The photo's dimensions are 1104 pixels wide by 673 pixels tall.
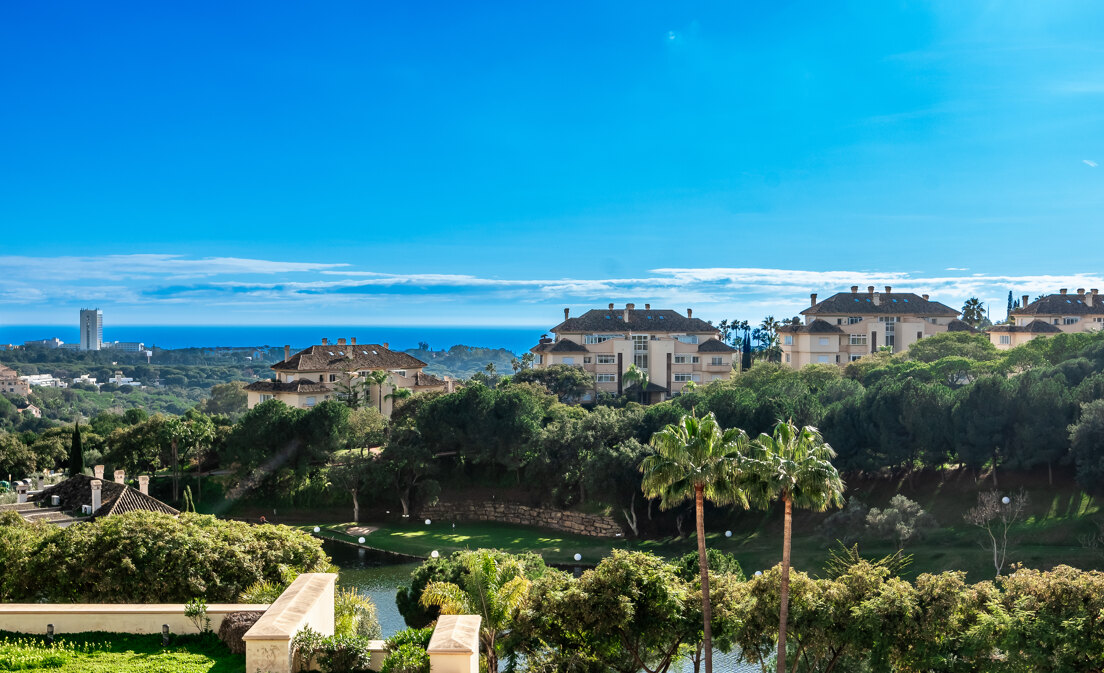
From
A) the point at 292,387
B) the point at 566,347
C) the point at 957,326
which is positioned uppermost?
the point at 957,326

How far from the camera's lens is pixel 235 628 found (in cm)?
1466

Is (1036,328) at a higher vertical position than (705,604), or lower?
higher

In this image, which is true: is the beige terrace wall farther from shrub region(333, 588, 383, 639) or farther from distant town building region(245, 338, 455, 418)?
distant town building region(245, 338, 455, 418)

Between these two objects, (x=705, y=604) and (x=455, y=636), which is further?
(x=705, y=604)

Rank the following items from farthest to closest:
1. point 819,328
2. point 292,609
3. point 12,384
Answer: point 12,384, point 819,328, point 292,609

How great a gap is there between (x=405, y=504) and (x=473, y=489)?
4417 millimetres

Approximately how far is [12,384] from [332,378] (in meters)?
116

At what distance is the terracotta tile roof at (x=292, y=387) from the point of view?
246ft

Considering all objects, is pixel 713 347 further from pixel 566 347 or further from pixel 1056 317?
pixel 1056 317

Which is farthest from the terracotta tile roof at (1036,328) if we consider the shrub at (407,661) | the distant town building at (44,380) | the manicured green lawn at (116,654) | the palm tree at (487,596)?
the distant town building at (44,380)

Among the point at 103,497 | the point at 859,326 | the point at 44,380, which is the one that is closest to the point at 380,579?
the point at 103,497

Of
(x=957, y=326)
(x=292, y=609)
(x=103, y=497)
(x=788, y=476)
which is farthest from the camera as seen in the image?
(x=957, y=326)

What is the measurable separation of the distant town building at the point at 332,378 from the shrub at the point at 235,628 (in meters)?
58.5

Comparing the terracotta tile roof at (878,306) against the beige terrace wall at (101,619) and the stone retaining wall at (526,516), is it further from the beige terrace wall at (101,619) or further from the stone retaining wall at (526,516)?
the beige terrace wall at (101,619)
